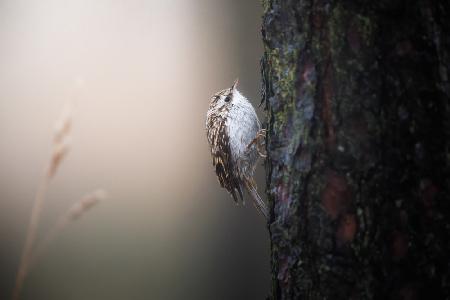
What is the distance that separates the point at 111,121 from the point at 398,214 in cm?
164

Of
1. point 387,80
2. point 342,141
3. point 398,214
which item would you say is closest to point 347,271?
point 398,214

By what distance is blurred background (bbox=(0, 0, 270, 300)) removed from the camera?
6.60 feet

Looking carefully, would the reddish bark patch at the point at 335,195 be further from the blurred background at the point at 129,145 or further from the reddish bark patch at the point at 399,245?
the blurred background at the point at 129,145

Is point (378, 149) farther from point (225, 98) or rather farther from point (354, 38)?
point (225, 98)

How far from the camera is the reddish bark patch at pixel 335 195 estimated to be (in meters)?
0.81

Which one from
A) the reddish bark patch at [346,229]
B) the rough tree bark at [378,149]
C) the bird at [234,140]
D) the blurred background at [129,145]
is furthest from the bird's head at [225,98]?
the reddish bark patch at [346,229]

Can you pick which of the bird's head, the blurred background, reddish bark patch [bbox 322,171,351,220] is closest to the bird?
the bird's head

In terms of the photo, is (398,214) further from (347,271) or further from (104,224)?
(104,224)

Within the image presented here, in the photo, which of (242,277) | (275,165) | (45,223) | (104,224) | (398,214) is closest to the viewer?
(398,214)

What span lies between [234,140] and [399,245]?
51.6 inches

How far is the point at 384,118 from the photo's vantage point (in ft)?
2.58

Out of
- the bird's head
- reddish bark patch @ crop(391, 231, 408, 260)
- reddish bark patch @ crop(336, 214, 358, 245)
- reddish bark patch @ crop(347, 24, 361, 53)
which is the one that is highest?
the bird's head

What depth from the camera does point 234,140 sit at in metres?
2.04

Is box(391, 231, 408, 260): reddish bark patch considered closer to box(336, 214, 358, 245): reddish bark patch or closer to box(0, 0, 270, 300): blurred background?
box(336, 214, 358, 245): reddish bark patch
